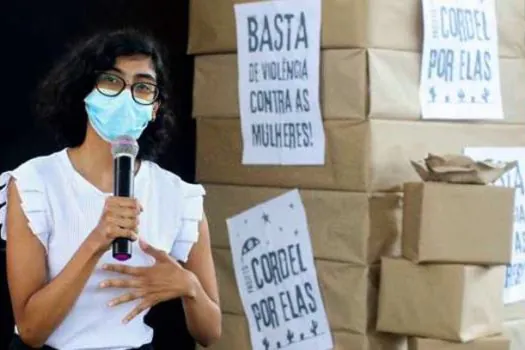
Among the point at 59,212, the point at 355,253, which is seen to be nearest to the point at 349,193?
the point at 355,253

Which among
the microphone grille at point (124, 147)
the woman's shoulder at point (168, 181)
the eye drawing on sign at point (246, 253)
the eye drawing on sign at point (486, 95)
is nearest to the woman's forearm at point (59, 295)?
the microphone grille at point (124, 147)

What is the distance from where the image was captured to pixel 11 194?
5.41 feet

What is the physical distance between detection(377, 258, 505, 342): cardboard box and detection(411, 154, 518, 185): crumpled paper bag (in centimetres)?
20

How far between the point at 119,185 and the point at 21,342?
348 mm

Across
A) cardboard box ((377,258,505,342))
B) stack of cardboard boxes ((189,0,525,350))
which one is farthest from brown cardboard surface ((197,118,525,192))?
cardboard box ((377,258,505,342))

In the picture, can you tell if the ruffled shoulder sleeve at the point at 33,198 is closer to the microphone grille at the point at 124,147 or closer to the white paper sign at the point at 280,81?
the microphone grille at the point at 124,147

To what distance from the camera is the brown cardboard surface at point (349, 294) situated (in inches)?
94.3

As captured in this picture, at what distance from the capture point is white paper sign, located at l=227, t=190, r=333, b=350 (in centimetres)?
250

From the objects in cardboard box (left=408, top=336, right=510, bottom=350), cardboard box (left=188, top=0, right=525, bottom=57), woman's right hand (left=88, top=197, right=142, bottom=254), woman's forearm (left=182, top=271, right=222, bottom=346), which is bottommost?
cardboard box (left=408, top=336, right=510, bottom=350)

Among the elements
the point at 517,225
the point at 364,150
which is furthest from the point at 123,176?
the point at 517,225

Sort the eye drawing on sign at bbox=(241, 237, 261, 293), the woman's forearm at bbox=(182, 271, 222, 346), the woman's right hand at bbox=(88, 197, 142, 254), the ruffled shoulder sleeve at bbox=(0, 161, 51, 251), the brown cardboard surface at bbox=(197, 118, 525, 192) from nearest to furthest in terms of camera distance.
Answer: the woman's right hand at bbox=(88, 197, 142, 254)
the ruffled shoulder sleeve at bbox=(0, 161, 51, 251)
the woman's forearm at bbox=(182, 271, 222, 346)
the brown cardboard surface at bbox=(197, 118, 525, 192)
the eye drawing on sign at bbox=(241, 237, 261, 293)

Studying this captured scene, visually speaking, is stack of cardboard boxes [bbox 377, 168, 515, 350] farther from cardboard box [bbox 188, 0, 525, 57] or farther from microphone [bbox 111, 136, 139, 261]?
microphone [bbox 111, 136, 139, 261]

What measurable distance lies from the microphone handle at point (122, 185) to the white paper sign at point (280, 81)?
0.95 m

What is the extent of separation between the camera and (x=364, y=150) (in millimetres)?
2361
